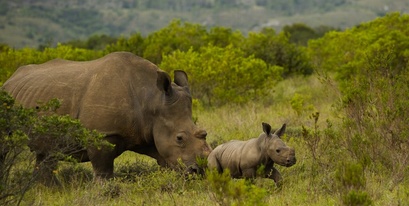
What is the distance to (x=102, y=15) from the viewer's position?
19600cm

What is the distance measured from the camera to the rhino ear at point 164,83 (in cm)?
1002

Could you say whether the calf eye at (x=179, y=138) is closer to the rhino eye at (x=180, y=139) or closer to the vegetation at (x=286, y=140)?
the rhino eye at (x=180, y=139)

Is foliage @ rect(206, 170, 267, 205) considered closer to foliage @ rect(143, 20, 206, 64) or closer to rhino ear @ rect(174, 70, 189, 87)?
rhino ear @ rect(174, 70, 189, 87)

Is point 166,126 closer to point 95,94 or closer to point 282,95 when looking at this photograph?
point 95,94

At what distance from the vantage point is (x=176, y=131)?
10047 millimetres

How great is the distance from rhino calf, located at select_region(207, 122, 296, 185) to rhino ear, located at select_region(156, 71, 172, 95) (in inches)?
44.5

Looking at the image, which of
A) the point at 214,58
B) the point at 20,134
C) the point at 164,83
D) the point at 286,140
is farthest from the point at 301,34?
the point at 20,134

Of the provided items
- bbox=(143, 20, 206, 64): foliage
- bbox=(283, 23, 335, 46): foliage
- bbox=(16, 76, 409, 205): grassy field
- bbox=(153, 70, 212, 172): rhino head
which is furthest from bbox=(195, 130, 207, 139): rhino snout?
bbox=(283, 23, 335, 46): foliage

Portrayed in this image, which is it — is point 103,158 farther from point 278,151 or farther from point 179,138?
point 278,151

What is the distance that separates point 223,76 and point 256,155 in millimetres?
9367

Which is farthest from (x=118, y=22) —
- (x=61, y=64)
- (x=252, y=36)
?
(x=61, y=64)

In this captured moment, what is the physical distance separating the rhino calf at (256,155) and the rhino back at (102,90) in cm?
124

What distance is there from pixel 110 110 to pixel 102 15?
189 metres

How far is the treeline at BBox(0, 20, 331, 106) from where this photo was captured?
63.6ft
